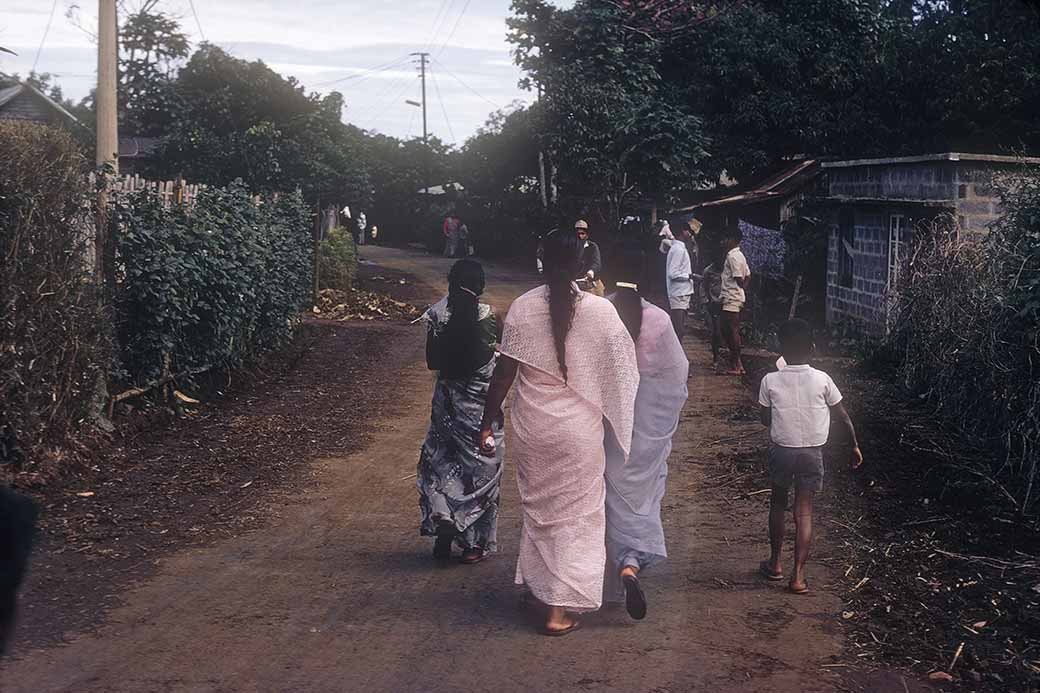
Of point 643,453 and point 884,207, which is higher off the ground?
point 884,207

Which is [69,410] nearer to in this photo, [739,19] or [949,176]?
[949,176]

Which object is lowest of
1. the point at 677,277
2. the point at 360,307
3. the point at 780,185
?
the point at 360,307

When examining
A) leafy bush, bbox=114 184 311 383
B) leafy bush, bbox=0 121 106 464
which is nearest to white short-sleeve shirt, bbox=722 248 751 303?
leafy bush, bbox=114 184 311 383

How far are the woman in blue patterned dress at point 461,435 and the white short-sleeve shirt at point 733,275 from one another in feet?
25.3

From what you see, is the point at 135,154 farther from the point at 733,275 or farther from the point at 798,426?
the point at 798,426

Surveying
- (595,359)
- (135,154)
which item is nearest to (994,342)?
(595,359)

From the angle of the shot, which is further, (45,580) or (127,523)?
(127,523)

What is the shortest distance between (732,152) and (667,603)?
→ 2342cm

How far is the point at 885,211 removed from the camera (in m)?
18.5

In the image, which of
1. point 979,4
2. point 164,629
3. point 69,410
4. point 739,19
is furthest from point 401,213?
point 164,629

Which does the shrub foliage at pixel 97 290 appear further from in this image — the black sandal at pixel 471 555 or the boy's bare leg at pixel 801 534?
the boy's bare leg at pixel 801 534

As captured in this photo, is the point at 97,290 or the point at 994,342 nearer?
the point at 994,342

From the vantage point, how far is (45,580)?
6.50 metres

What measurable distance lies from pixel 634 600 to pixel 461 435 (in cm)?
173
